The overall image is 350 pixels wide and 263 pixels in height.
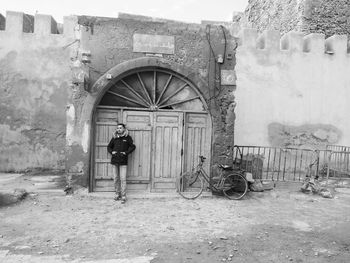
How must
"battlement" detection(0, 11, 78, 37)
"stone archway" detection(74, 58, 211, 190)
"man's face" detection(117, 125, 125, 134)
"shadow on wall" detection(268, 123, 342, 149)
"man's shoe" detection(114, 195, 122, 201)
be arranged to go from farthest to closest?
1. "shadow on wall" detection(268, 123, 342, 149)
2. "battlement" detection(0, 11, 78, 37)
3. "stone archway" detection(74, 58, 211, 190)
4. "man's face" detection(117, 125, 125, 134)
5. "man's shoe" detection(114, 195, 122, 201)

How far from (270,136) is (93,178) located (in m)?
6.86

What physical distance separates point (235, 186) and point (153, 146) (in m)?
2.33

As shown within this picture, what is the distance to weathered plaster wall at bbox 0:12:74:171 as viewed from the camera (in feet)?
38.0

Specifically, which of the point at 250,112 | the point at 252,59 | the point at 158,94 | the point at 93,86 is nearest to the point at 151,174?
the point at 158,94

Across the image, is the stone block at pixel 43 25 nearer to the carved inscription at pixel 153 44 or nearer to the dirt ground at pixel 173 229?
the carved inscription at pixel 153 44

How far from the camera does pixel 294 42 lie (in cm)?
1262

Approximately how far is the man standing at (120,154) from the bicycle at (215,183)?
148 cm

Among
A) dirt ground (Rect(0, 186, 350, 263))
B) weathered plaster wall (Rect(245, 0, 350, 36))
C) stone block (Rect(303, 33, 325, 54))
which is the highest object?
weathered plaster wall (Rect(245, 0, 350, 36))

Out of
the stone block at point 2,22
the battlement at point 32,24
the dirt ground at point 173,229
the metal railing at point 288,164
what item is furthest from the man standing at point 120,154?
the stone block at point 2,22

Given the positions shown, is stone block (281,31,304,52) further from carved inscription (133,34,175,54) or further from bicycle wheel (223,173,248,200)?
bicycle wheel (223,173,248,200)

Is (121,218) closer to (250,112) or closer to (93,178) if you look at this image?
(93,178)

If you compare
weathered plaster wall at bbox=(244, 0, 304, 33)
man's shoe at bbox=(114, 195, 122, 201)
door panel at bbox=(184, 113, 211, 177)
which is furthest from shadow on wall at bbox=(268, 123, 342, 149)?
man's shoe at bbox=(114, 195, 122, 201)

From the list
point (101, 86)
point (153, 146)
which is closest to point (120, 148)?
point (153, 146)

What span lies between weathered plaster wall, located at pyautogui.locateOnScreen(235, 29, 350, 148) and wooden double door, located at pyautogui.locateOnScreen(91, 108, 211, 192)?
3864mm
